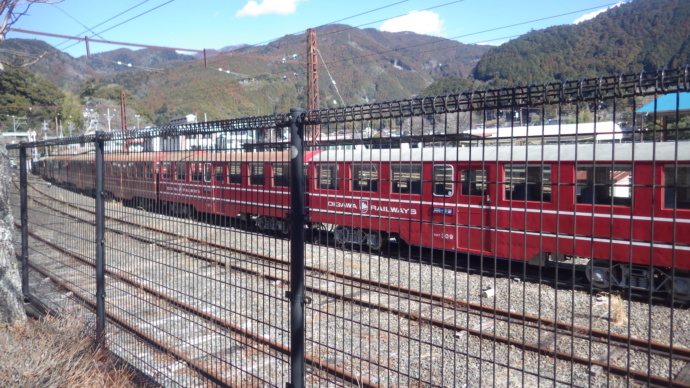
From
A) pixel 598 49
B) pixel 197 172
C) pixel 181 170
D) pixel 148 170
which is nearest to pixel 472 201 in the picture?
pixel 197 172

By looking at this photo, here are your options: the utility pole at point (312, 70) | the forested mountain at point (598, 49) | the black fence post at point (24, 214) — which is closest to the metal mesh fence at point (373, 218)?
the black fence post at point (24, 214)

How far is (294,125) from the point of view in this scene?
3.41 m

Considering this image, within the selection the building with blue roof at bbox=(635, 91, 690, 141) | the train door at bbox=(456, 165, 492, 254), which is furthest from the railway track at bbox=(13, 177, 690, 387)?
the building with blue roof at bbox=(635, 91, 690, 141)

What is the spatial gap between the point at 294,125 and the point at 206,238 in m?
1.45

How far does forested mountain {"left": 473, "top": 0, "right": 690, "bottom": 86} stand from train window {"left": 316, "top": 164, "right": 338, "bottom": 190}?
33.3m

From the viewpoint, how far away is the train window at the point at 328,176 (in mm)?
3371

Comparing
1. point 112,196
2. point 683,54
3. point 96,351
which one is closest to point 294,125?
point 112,196

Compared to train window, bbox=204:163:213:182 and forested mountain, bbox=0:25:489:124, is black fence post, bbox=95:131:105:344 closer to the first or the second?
train window, bbox=204:163:213:182

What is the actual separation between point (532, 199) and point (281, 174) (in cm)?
274

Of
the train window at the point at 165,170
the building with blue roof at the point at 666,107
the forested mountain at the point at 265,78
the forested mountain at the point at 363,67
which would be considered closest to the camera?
the building with blue roof at the point at 666,107

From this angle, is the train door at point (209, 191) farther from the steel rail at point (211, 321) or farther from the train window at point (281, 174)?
the steel rail at point (211, 321)

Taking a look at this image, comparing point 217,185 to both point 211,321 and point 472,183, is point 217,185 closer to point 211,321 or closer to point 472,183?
point 211,321

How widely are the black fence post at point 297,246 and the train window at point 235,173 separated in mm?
746

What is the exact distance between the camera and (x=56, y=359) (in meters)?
4.52
